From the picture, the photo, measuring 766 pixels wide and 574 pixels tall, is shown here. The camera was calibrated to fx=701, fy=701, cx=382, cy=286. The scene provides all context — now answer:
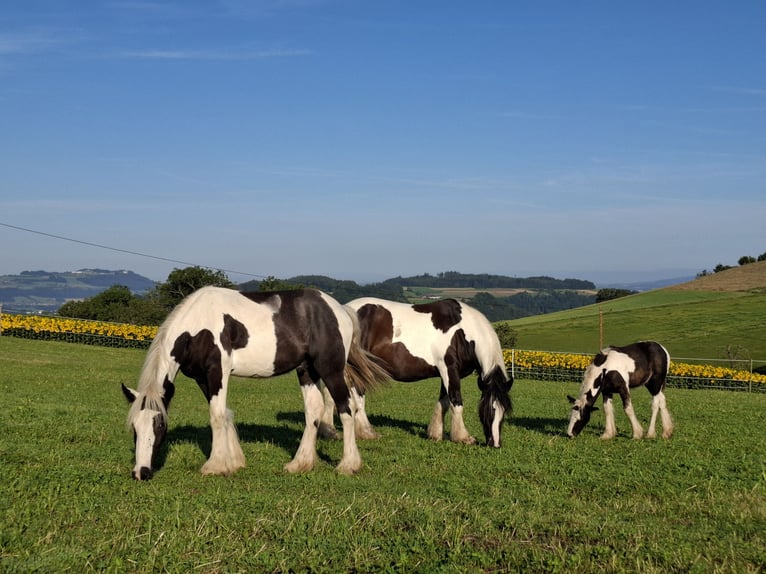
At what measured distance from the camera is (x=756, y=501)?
802cm

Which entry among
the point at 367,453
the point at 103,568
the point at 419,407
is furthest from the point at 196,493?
the point at 419,407

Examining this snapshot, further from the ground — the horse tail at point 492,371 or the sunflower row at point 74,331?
the horse tail at point 492,371

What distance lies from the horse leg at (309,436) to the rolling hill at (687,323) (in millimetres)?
50581

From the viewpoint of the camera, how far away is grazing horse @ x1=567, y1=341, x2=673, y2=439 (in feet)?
44.4

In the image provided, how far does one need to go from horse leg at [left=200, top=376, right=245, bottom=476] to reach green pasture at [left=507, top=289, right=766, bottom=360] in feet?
173

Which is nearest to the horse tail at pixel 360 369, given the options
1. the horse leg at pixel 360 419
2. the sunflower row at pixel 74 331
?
the horse leg at pixel 360 419

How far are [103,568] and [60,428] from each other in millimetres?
6649

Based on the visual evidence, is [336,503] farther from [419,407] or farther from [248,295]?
[419,407]

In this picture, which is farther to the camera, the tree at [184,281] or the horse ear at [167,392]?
the tree at [184,281]

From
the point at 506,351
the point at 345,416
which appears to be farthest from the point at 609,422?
the point at 506,351

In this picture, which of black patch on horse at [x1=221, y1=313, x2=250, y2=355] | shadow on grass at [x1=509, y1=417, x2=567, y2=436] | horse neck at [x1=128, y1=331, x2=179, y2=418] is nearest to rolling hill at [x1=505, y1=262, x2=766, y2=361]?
shadow on grass at [x1=509, y1=417, x2=567, y2=436]

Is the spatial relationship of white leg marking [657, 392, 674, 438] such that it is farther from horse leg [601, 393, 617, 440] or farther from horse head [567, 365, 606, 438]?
horse head [567, 365, 606, 438]

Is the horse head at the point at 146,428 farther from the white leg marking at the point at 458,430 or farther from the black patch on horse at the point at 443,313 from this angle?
the black patch on horse at the point at 443,313

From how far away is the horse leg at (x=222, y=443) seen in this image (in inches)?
359
